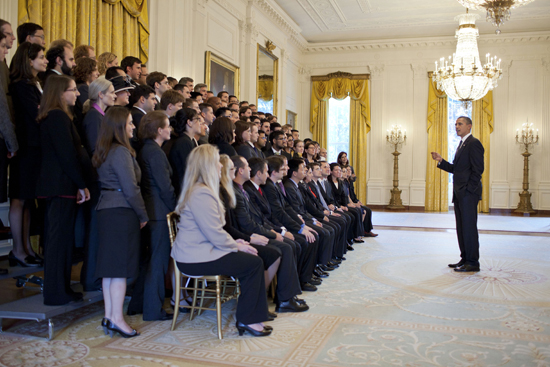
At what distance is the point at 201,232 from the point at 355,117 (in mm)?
12033

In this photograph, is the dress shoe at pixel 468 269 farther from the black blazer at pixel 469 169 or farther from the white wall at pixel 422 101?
the white wall at pixel 422 101

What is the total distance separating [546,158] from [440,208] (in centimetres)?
323

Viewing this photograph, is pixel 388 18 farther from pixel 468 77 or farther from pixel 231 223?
pixel 231 223

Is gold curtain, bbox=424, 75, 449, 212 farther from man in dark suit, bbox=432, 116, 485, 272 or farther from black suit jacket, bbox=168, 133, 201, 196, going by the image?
black suit jacket, bbox=168, 133, 201, 196

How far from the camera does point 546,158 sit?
43.2 feet

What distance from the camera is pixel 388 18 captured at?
1277 cm

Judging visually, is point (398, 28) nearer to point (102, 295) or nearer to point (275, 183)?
A: point (275, 183)

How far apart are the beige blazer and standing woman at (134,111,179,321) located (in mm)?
359

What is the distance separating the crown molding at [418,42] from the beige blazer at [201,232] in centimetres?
1259

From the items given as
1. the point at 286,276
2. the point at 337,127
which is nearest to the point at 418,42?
the point at 337,127

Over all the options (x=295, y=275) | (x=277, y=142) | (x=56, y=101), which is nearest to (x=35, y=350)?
(x=56, y=101)

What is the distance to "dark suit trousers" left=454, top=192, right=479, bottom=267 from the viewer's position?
18.2 ft

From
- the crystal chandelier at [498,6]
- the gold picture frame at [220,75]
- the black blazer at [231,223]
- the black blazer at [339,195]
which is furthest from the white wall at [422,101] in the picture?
the black blazer at [231,223]

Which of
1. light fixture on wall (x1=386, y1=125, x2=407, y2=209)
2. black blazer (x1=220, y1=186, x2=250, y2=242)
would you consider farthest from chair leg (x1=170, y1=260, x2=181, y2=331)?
light fixture on wall (x1=386, y1=125, x2=407, y2=209)
